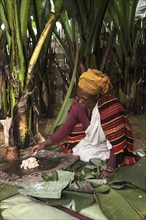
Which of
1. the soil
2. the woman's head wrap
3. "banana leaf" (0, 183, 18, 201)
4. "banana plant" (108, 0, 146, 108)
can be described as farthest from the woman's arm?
"banana plant" (108, 0, 146, 108)

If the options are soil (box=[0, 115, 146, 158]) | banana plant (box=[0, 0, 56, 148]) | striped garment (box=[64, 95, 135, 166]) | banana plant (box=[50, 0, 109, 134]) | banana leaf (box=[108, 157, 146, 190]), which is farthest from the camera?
soil (box=[0, 115, 146, 158])

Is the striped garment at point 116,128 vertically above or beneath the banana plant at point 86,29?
beneath

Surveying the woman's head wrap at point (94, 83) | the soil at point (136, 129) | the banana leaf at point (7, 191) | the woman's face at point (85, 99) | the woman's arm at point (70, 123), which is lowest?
the soil at point (136, 129)

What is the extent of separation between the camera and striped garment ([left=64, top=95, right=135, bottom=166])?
2039 millimetres

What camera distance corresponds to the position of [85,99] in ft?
6.84

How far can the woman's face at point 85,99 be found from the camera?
2070mm

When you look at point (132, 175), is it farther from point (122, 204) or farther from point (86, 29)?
point (86, 29)

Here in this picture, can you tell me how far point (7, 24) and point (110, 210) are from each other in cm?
197

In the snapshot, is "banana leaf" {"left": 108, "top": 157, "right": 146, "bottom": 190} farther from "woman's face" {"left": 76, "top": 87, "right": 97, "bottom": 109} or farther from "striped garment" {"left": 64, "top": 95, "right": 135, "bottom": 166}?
"woman's face" {"left": 76, "top": 87, "right": 97, "bottom": 109}

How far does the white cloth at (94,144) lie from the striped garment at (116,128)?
0.17ft

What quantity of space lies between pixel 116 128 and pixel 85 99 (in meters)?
0.29

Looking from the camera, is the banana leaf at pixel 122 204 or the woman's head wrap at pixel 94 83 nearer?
the banana leaf at pixel 122 204

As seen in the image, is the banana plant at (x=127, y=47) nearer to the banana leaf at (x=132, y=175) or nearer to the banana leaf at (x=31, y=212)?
the banana leaf at (x=132, y=175)

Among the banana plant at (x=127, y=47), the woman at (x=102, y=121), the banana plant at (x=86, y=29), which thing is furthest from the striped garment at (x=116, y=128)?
the banana plant at (x=127, y=47)
